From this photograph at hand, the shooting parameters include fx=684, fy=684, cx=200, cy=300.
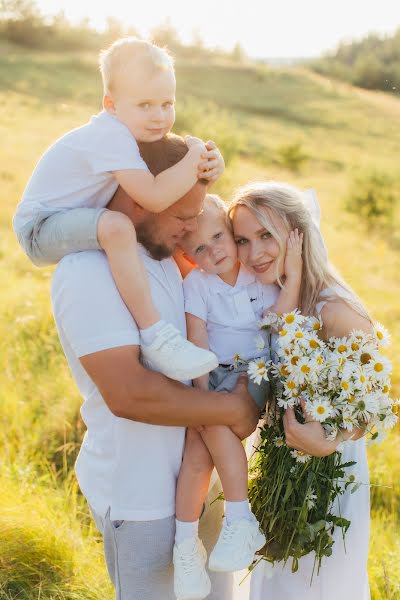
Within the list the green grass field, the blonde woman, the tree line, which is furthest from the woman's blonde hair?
the tree line

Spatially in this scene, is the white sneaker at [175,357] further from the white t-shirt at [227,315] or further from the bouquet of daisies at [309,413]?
the white t-shirt at [227,315]

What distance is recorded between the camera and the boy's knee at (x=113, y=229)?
2111mm

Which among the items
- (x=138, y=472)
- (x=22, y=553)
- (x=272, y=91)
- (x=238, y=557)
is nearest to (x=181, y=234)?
(x=138, y=472)

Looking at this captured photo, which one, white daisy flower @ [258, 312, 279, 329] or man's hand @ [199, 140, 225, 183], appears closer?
man's hand @ [199, 140, 225, 183]

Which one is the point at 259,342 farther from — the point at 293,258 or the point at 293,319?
the point at 293,258

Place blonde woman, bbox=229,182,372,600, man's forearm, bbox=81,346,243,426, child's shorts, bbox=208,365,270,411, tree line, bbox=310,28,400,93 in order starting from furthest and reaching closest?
1. tree line, bbox=310,28,400,93
2. blonde woman, bbox=229,182,372,600
3. child's shorts, bbox=208,365,270,411
4. man's forearm, bbox=81,346,243,426

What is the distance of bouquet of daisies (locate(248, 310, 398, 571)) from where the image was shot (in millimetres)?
2162

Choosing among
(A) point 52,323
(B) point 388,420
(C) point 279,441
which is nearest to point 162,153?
(C) point 279,441

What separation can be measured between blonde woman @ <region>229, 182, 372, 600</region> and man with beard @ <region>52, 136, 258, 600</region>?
11.3 inches

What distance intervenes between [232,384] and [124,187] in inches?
30.9

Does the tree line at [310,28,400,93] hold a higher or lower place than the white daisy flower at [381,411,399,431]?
lower

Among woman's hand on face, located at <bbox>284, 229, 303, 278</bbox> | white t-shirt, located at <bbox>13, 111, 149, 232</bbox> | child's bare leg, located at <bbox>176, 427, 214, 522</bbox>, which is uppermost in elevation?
white t-shirt, located at <bbox>13, 111, 149, 232</bbox>

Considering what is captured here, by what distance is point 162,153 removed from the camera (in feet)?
7.64

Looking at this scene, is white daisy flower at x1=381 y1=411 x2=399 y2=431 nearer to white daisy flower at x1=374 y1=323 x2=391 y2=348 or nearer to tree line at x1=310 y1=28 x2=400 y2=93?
white daisy flower at x1=374 y1=323 x2=391 y2=348
